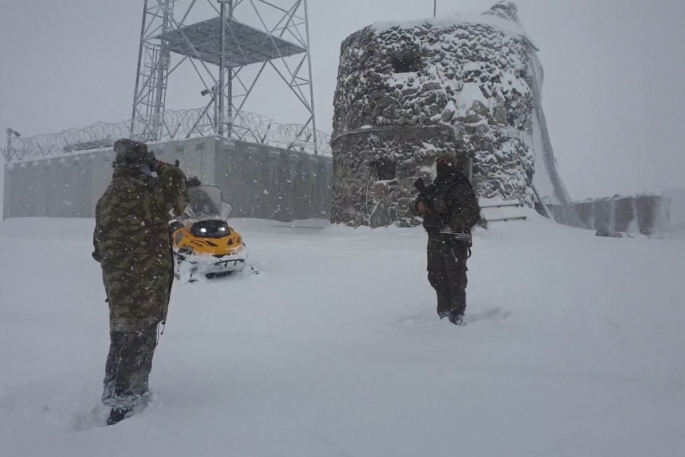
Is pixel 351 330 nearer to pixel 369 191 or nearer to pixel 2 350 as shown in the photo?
pixel 2 350

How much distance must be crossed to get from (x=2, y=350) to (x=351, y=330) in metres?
3.08

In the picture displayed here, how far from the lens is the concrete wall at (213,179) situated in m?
14.5

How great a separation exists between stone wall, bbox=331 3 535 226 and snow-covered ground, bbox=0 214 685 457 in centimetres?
571

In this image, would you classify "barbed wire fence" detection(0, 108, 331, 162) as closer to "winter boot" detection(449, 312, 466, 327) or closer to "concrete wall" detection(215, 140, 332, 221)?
"concrete wall" detection(215, 140, 332, 221)

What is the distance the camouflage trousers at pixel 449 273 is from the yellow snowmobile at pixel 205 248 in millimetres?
3826

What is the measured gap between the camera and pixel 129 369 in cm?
313

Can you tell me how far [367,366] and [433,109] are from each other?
422 inches

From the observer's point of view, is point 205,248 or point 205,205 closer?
point 205,248

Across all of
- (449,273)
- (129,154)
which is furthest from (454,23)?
(129,154)

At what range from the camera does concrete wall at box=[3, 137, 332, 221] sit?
14453mm

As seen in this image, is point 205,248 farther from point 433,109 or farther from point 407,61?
point 407,61

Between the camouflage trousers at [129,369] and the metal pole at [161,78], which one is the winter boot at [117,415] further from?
the metal pole at [161,78]

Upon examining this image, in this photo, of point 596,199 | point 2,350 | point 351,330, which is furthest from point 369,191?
point 2,350

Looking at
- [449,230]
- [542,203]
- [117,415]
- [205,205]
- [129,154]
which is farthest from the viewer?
[542,203]
